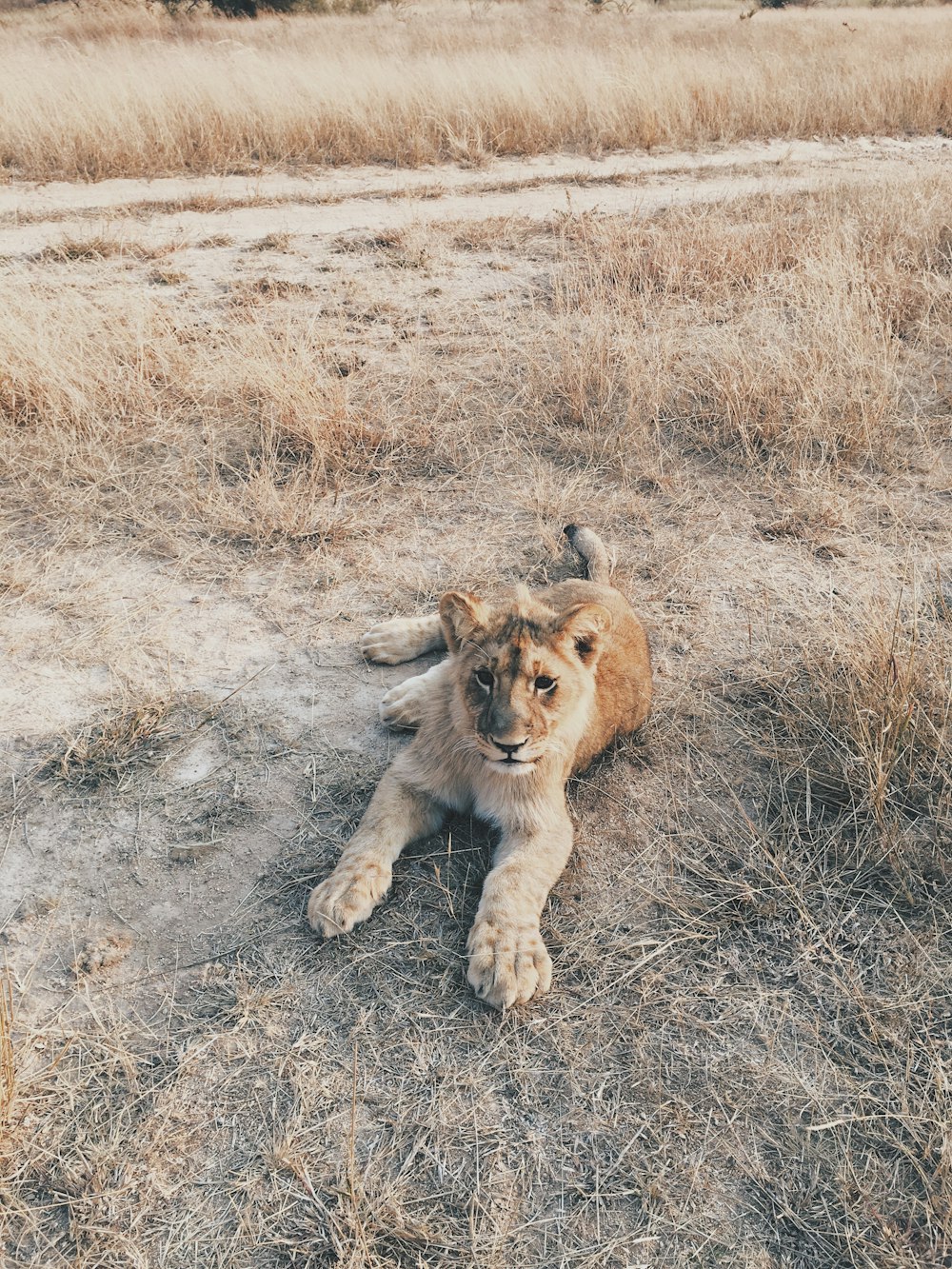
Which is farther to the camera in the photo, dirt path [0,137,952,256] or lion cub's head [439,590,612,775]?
dirt path [0,137,952,256]

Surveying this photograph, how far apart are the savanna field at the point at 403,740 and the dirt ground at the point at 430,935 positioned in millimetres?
13

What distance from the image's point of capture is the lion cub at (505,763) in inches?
108

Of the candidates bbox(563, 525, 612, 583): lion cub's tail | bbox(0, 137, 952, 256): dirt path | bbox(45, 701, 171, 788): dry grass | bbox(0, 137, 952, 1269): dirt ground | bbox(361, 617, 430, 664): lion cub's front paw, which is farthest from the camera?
bbox(0, 137, 952, 256): dirt path

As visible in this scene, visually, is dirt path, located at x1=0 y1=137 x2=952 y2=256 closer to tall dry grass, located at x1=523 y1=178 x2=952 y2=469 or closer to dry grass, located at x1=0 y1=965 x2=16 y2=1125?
tall dry grass, located at x1=523 y1=178 x2=952 y2=469

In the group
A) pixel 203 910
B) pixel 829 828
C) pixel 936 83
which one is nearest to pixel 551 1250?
pixel 203 910

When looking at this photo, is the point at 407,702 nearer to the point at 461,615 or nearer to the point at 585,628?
the point at 461,615

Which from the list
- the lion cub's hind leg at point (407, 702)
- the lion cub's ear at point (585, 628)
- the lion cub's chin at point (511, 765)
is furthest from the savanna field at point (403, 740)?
the lion cub's ear at point (585, 628)

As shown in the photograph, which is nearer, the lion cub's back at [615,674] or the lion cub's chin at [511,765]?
the lion cub's chin at [511,765]

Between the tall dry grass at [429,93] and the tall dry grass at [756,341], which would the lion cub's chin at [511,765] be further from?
the tall dry grass at [429,93]

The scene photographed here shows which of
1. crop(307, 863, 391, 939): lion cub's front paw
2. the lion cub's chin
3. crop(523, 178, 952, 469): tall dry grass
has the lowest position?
crop(523, 178, 952, 469): tall dry grass

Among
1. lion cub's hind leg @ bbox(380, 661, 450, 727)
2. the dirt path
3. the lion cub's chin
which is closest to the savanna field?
lion cub's hind leg @ bbox(380, 661, 450, 727)

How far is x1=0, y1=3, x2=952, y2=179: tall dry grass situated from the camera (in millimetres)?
11352

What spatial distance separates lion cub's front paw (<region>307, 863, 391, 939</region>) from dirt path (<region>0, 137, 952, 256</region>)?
7.16 metres

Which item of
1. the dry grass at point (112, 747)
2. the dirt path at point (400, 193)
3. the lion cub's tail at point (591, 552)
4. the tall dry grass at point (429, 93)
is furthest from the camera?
the tall dry grass at point (429, 93)
